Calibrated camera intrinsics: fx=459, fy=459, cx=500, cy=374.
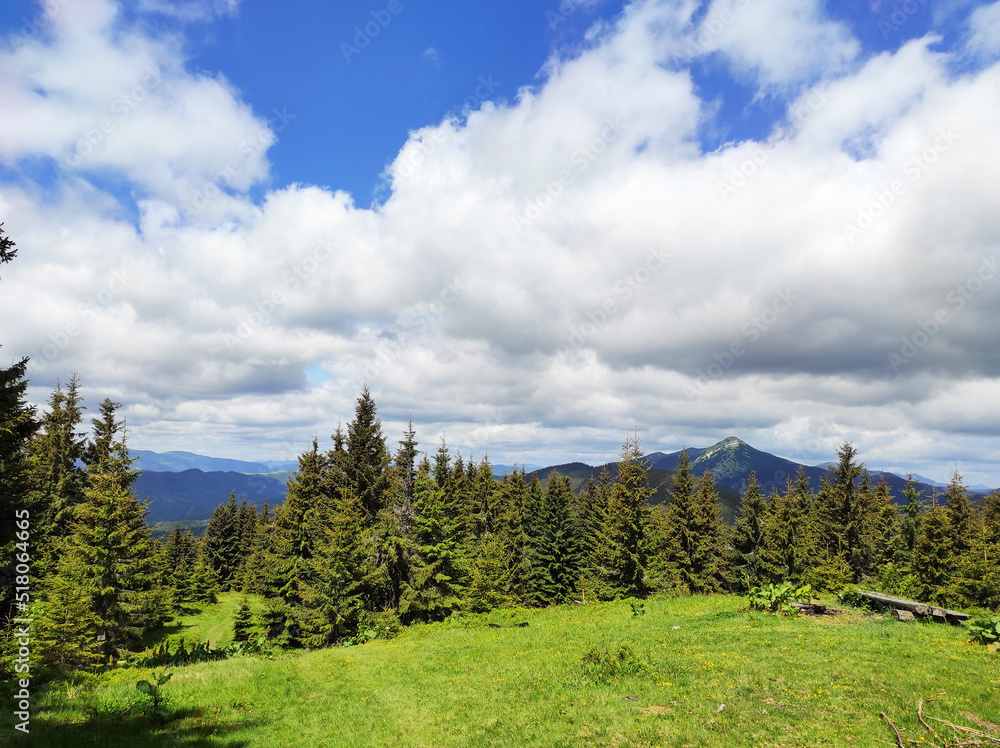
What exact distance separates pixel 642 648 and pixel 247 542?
85.3 m

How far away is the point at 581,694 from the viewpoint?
47.6 ft

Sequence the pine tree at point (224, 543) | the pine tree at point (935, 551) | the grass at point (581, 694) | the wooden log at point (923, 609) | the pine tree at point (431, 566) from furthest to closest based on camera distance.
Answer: the pine tree at point (224, 543) → the pine tree at point (935, 551) → the pine tree at point (431, 566) → the wooden log at point (923, 609) → the grass at point (581, 694)

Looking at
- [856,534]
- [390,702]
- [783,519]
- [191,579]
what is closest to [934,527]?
[856,534]

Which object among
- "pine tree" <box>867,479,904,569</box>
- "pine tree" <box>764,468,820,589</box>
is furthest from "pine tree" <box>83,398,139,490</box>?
"pine tree" <box>867,479,904,569</box>

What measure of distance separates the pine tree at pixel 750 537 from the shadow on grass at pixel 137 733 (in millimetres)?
48119

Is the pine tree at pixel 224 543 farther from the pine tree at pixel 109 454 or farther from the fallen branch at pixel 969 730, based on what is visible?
the fallen branch at pixel 969 730

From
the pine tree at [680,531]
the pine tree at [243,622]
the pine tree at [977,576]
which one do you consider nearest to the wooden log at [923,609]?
the pine tree at [680,531]

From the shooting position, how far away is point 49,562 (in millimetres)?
31625

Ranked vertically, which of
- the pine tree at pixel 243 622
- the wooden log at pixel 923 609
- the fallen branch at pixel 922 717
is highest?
the fallen branch at pixel 922 717

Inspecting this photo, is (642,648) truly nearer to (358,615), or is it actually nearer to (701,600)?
(701,600)

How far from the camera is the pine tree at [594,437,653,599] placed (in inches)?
1464

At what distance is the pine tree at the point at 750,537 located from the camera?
47.2 meters

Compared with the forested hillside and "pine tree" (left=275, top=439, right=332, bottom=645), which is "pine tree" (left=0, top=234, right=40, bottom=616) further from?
"pine tree" (left=275, top=439, right=332, bottom=645)

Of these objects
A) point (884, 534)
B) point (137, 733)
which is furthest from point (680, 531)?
point (137, 733)
